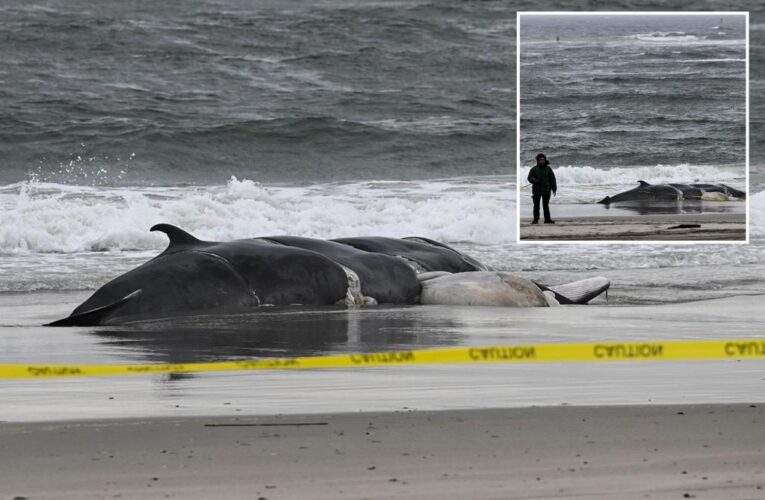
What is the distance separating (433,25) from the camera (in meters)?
36.2

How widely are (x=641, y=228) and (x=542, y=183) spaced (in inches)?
65.4

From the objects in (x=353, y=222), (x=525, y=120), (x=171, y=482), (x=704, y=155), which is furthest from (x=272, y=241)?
(x=353, y=222)

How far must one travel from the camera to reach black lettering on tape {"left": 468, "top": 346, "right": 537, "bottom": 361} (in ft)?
24.7

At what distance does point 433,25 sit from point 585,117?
22199 millimetres

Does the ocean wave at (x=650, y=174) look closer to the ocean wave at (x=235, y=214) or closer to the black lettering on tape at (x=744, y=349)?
the ocean wave at (x=235, y=214)

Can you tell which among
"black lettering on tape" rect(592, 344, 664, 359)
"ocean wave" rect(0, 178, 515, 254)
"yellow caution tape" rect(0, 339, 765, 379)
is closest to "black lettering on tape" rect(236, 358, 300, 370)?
"yellow caution tape" rect(0, 339, 765, 379)

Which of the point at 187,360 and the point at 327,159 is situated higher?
the point at 327,159

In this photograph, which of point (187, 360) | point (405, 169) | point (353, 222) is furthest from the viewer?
point (405, 169)

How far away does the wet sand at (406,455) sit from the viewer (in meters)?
4.12

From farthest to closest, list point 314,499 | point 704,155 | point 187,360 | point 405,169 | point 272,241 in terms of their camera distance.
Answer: point 405,169 < point 704,155 < point 272,241 < point 187,360 < point 314,499

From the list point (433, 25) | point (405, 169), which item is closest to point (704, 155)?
point (405, 169)

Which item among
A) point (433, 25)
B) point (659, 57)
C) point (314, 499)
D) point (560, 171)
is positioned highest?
point (433, 25)

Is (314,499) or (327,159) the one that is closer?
(314,499)

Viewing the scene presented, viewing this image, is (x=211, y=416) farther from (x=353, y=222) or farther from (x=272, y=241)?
(x=353, y=222)
